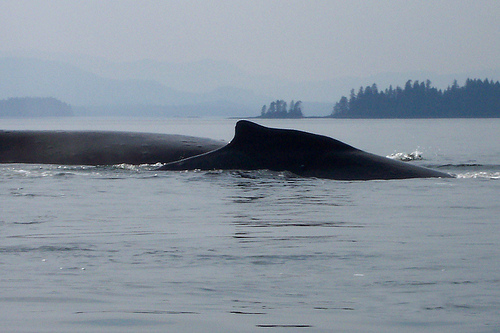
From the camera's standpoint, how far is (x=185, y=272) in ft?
20.2

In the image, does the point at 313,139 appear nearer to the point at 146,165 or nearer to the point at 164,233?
the point at 146,165

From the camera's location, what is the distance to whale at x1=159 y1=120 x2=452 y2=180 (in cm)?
1351

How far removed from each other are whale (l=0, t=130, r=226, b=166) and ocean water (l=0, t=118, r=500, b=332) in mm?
4024

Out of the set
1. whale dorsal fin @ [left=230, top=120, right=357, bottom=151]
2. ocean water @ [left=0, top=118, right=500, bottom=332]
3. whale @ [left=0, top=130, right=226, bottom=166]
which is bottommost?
ocean water @ [left=0, top=118, right=500, bottom=332]

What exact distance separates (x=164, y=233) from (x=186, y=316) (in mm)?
3508

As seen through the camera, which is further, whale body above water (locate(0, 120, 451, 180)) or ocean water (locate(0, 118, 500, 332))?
whale body above water (locate(0, 120, 451, 180))

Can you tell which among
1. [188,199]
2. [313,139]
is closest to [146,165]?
[313,139]

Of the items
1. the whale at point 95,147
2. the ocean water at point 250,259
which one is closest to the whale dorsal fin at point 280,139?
the ocean water at point 250,259

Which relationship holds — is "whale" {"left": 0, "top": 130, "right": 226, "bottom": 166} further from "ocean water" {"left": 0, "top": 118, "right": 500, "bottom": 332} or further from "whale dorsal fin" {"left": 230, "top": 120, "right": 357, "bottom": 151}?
"ocean water" {"left": 0, "top": 118, "right": 500, "bottom": 332}

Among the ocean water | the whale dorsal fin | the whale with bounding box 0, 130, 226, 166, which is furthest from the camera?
the whale with bounding box 0, 130, 226, 166

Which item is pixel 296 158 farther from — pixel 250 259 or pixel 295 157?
pixel 250 259

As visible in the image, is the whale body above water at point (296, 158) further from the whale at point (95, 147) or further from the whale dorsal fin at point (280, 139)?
the whale at point (95, 147)

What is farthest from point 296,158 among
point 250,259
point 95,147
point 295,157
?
point 250,259

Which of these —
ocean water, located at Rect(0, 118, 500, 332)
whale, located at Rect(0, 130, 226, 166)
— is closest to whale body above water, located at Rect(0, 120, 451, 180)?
ocean water, located at Rect(0, 118, 500, 332)
